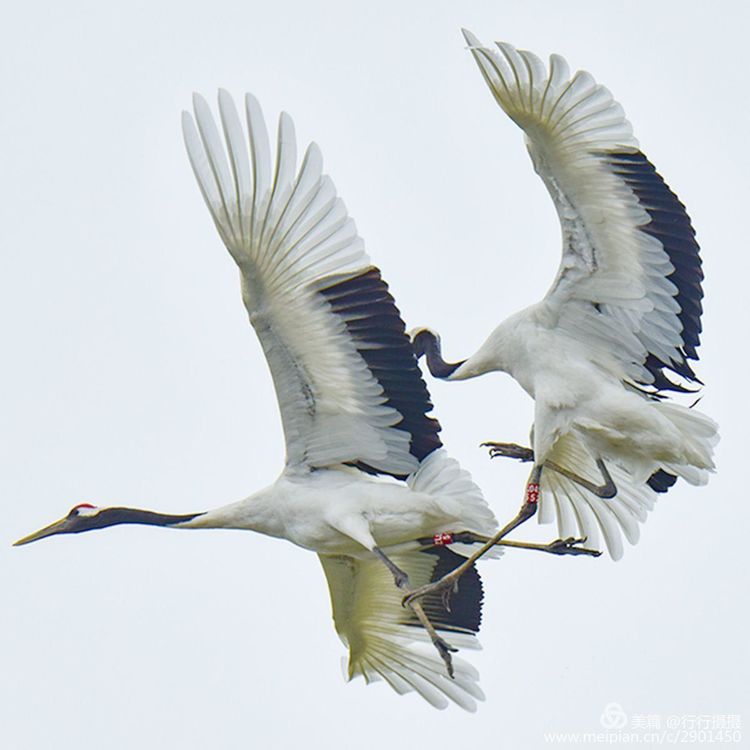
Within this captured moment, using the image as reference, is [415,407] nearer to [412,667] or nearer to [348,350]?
[348,350]

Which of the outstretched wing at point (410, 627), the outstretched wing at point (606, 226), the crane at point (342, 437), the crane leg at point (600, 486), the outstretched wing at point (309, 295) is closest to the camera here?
the outstretched wing at point (309, 295)

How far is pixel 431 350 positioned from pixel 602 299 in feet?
8.37

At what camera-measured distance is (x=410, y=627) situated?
18.8 m

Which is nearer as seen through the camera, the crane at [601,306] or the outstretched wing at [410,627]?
the crane at [601,306]

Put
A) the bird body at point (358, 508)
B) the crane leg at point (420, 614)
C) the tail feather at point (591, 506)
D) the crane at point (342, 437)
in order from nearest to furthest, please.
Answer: the crane at point (342, 437) < the crane leg at point (420, 614) < the bird body at point (358, 508) < the tail feather at point (591, 506)

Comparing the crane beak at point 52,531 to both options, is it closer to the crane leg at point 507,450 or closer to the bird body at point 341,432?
the bird body at point 341,432

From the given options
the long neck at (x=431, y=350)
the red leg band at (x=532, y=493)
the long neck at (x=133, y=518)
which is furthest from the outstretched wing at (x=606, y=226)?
the long neck at (x=133, y=518)

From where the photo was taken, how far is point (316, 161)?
16656 millimetres

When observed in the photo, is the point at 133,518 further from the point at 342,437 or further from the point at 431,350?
the point at 431,350

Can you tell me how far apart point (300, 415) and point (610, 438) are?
8.21 feet

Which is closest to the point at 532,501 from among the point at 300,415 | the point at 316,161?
the point at 300,415

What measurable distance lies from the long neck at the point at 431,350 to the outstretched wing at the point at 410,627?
2006 mm

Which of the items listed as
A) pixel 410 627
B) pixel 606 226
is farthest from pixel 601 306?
pixel 410 627

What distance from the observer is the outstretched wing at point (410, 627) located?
18.5m
